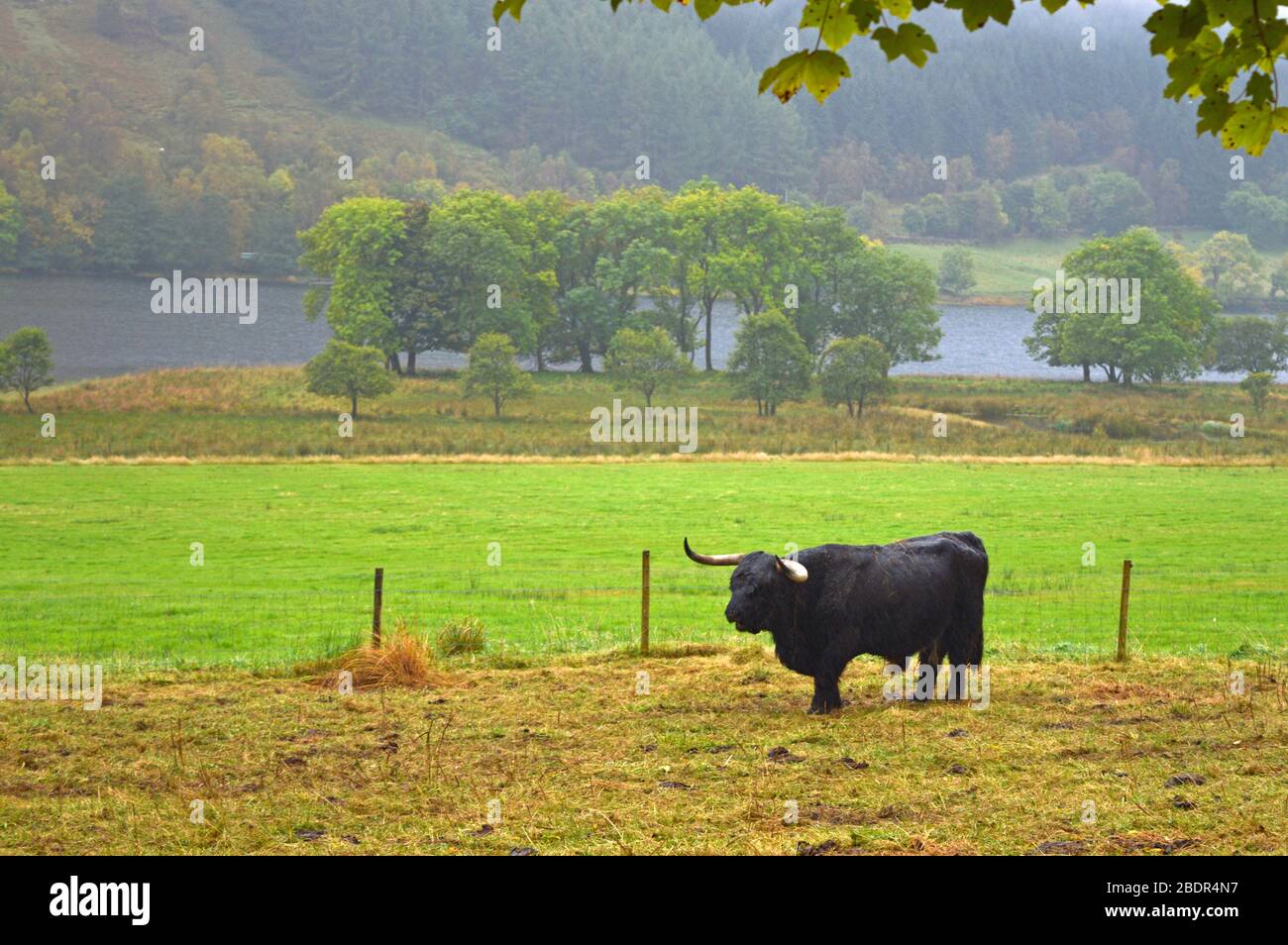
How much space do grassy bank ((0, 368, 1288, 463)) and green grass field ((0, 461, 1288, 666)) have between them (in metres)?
9.83

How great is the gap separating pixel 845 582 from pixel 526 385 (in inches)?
2802

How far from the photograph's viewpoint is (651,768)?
10875 mm

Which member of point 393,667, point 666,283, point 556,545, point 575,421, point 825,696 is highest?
point 666,283

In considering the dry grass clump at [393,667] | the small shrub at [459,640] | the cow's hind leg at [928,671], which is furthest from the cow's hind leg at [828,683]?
the small shrub at [459,640]

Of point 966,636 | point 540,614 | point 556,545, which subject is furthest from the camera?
point 556,545

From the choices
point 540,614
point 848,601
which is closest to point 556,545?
point 540,614

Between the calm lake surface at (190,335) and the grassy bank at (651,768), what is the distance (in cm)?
9655

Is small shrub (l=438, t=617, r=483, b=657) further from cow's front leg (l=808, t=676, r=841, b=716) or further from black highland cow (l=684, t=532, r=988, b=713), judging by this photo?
cow's front leg (l=808, t=676, r=841, b=716)

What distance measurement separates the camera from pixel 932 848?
8.52m

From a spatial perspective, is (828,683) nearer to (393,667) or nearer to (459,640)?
(393,667)

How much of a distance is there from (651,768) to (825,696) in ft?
9.34

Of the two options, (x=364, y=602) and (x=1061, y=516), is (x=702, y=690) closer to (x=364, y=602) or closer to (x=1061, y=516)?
(x=364, y=602)

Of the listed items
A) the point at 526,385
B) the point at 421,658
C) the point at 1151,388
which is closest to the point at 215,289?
the point at 526,385

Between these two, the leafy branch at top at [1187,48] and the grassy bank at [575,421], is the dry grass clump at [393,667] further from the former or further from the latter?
the grassy bank at [575,421]
